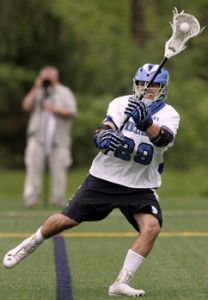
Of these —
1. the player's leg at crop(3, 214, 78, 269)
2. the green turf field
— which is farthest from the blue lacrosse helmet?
the green turf field

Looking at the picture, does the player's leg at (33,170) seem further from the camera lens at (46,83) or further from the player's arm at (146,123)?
the player's arm at (146,123)

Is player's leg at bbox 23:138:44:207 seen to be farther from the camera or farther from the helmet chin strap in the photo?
the helmet chin strap

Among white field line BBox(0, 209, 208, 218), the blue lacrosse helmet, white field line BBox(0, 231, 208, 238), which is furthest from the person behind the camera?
white field line BBox(0, 209, 208, 218)

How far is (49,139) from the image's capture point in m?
15.2

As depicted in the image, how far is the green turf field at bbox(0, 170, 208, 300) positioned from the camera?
7254 mm

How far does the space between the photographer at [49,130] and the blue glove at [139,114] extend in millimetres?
8019

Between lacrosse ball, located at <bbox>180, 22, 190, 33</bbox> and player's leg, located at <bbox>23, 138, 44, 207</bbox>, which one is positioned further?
player's leg, located at <bbox>23, 138, 44, 207</bbox>

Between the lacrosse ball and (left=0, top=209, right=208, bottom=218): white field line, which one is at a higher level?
the lacrosse ball

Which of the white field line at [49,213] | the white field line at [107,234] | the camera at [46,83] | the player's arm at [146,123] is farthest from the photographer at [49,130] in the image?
the player's arm at [146,123]

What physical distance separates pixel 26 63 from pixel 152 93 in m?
18.9

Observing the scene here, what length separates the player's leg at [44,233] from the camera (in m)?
7.36

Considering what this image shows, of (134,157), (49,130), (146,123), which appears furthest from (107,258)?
(49,130)

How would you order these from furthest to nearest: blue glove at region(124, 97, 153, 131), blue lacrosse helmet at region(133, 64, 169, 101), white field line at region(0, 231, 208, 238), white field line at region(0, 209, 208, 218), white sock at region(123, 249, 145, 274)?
white field line at region(0, 209, 208, 218)
white field line at region(0, 231, 208, 238)
blue lacrosse helmet at region(133, 64, 169, 101)
white sock at region(123, 249, 145, 274)
blue glove at region(124, 97, 153, 131)

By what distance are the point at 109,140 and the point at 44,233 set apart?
88 centimetres
